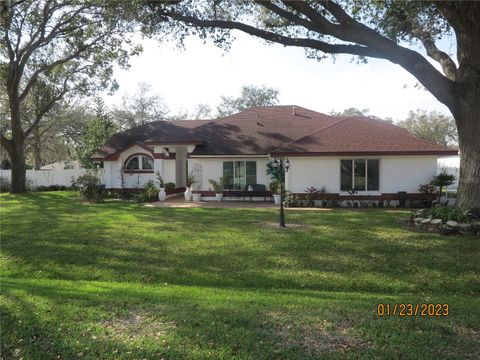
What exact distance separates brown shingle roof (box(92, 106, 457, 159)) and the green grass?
5.57 metres

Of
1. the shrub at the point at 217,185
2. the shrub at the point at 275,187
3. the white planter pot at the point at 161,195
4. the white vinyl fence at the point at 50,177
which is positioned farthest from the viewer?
the white vinyl fence at the point at 50,177

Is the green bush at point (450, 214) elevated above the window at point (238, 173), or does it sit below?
below

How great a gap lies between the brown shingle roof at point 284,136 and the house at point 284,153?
0.14ft

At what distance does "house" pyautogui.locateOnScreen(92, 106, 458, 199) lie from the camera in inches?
791

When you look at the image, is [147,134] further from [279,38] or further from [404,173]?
[279,38]

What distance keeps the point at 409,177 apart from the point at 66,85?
26128 millimetres

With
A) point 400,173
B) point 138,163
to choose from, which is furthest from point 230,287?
point 138,163

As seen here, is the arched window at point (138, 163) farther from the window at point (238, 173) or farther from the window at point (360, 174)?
the window at point (360, 174)

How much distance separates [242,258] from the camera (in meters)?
9.54

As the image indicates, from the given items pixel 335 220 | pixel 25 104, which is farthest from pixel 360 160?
pixel 25 104

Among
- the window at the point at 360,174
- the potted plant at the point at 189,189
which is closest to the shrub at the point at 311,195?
the window at the point at 360,174

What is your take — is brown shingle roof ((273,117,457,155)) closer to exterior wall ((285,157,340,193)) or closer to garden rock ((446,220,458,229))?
exterior wall ((285,157,340,193))

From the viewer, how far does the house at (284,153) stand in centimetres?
2009

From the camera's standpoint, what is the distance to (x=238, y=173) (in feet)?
76.4
